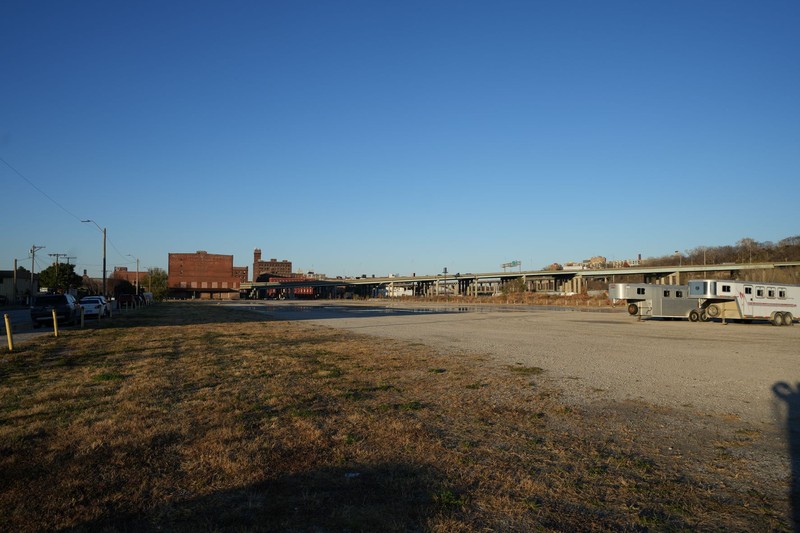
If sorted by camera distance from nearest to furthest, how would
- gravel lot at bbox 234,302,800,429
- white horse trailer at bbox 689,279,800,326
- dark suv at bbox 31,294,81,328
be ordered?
1. gravel lot at bbox 234,302,800,429
2. dark suv at bbox 31,294,81,328
3. white horse trailer at bbox 689,279,800,326

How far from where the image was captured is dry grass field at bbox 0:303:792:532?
4836mm

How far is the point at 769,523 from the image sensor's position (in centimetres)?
476

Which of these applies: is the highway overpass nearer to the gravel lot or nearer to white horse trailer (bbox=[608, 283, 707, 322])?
white horse trailer (bbox=[608, 283, 707, 322])

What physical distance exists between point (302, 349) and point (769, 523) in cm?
1576

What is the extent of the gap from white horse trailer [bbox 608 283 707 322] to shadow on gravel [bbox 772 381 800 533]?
28501mm

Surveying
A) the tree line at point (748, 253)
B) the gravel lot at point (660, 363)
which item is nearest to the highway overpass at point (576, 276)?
the tree line at point (748, 253)

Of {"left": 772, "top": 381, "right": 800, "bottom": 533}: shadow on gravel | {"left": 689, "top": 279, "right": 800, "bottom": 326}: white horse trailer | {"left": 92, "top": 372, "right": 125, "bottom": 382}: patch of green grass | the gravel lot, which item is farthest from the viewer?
{"left": 689, "top": 279, "right": 800, "bottom": 326}: white horse trailer

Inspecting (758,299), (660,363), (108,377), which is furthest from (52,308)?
(758,299)

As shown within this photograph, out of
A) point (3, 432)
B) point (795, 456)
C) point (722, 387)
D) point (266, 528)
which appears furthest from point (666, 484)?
point (3, 432)

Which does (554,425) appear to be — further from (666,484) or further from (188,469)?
(188,469)

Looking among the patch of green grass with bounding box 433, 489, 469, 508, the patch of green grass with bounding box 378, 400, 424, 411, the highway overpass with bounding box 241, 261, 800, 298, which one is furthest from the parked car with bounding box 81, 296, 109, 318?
the highway overpass with bounding box 241, 261, 800, 298

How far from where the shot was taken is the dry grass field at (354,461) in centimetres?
484

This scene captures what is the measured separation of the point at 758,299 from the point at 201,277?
165m

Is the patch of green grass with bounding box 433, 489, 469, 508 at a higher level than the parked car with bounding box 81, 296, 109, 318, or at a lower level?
lower
